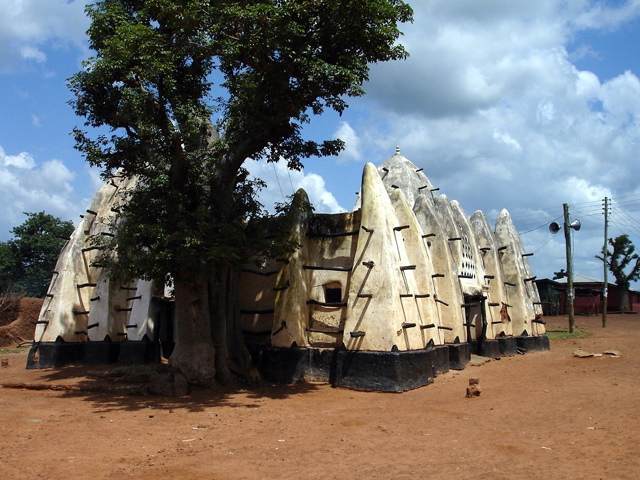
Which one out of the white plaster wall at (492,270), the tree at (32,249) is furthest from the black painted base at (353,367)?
the tree at (32,249)

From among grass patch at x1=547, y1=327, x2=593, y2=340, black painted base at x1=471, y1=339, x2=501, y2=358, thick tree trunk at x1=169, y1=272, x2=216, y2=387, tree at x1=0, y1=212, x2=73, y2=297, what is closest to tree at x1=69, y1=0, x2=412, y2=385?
thick tree trunk at x1=169, y1=272, x2=216, y2=387

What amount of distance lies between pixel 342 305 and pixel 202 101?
18.7 ft

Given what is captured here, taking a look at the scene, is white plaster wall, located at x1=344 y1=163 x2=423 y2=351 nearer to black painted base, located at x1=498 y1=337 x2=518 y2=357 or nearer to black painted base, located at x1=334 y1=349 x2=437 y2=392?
black painted base, located at x1=334 y1=349 x2=437 y2=392

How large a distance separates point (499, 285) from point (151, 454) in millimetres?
15753

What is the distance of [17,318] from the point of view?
27.2 meters

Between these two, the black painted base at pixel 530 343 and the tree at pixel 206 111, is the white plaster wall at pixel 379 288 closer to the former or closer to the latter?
the tree at pixel 206 111

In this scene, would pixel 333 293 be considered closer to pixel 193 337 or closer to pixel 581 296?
pixel 193 337

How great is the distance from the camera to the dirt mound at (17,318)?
25.9 m

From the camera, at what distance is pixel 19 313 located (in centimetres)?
2738

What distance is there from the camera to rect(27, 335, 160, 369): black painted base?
1562 cm

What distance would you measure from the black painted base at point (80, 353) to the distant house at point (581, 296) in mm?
32391

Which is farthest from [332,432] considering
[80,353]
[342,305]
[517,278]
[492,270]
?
[517,278]

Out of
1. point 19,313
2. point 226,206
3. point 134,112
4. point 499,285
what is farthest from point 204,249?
point 19,313

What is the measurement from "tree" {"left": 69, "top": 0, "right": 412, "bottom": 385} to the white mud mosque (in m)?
1.54
